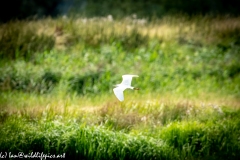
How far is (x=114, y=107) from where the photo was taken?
7375mm

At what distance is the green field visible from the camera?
6.16 meters

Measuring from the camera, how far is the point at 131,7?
1650 centimetres

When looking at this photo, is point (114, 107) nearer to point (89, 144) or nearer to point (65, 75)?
point (89, 144)

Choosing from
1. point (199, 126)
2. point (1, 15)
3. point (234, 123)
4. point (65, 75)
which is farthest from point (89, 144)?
point (1, 15)

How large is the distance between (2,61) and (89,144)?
4402 millimetres

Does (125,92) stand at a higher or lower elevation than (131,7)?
lower

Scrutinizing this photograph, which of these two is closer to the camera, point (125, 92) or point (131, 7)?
point (125, 92)

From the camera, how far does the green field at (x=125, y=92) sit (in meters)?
6.16

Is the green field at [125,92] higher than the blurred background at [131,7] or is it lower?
lower

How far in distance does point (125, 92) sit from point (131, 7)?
8302 mm

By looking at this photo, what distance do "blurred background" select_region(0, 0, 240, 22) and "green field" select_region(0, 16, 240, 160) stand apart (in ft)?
7.20

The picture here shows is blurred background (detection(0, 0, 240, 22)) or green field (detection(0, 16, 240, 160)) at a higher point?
blurred background (detection(0, 0, 240, 22))

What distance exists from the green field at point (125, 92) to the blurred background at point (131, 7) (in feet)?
7.20

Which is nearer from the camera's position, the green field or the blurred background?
the green field
